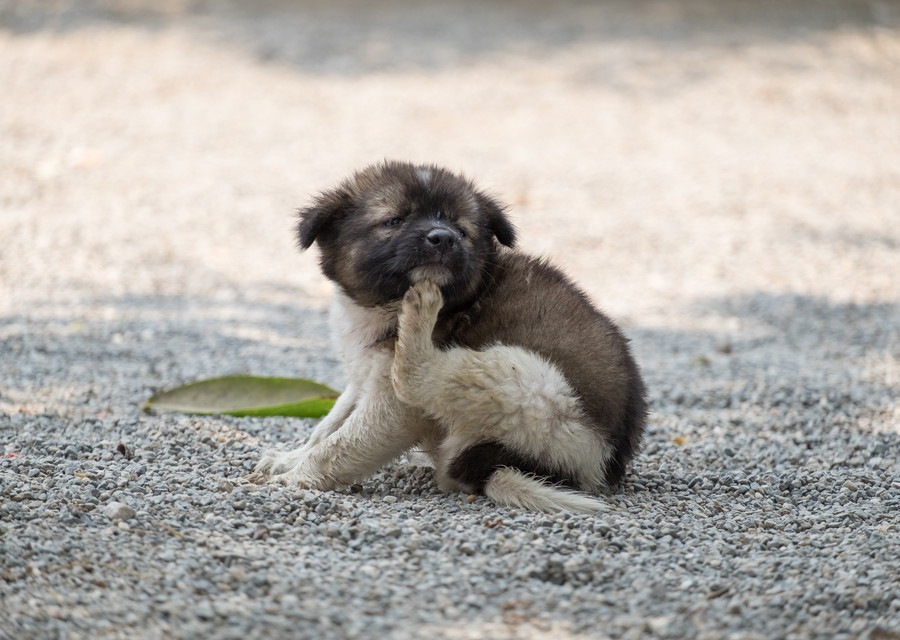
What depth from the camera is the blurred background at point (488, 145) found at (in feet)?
32.1

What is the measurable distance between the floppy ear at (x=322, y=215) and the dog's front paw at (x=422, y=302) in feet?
2.31

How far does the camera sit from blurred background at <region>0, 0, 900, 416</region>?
32.1 feet

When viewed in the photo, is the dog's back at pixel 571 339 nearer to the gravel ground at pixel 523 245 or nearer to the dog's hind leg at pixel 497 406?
the dog's hind leg at pixel 497 406

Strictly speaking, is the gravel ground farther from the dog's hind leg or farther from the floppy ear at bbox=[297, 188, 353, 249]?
the floppy ear at bbox=[297, 188, 353, 249]

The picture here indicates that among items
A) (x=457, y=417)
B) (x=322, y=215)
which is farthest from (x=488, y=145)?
(x=457, y=417)

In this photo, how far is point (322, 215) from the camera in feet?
16.1

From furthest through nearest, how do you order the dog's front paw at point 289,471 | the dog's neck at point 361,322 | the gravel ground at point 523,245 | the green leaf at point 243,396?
the green leaf at point 243,396 < the dog's neck at point 361,322 < the dog's front paw at point 289,471 < the gravel ground at point 523,245

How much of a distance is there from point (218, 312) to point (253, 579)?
5.83 metres

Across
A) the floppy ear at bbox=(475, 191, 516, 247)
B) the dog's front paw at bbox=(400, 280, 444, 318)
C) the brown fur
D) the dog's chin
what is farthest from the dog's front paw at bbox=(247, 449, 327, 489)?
the floppy ear at bbox=(475, 191, 516, 247)

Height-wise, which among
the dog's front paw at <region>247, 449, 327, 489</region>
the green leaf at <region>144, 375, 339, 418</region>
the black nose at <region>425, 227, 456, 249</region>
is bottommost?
the green leaf at <region>144, 375, 339, 418</region>

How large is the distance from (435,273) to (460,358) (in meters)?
0.39

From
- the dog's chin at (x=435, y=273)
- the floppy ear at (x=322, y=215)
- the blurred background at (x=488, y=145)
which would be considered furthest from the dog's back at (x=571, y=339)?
the blurred background at (x=488, y=145)

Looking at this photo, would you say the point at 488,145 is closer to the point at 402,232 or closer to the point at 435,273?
the point at 402,232

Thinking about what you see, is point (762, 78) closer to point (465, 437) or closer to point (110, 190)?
point (110, 190)
